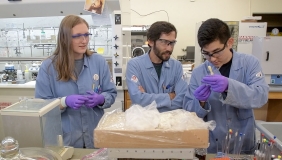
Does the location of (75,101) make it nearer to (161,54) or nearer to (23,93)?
(161,54)

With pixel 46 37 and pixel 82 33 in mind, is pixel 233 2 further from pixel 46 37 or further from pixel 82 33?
pixel 82 33

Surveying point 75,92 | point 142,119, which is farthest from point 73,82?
point 142,119

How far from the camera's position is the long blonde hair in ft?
4.77

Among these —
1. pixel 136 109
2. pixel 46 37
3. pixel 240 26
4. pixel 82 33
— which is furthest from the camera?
pixel 240 26

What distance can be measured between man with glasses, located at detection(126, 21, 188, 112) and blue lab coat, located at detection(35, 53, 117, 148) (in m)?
0.23

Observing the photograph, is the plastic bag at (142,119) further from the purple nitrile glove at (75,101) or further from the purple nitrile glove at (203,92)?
the purple nitrile glove at (75,101)

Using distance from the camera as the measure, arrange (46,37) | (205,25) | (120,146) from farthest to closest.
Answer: (46,37) < (205,25) < (120,146)

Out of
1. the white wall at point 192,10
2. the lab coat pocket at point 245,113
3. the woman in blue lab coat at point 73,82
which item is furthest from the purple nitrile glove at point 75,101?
the white wall at point 192,10

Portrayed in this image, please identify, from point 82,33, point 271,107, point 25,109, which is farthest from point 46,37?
point 271,107

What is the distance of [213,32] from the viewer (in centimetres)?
116

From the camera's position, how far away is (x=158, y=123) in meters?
0.80

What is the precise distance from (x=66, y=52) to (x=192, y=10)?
391 cm

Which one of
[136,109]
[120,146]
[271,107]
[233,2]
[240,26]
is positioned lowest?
[271,107]

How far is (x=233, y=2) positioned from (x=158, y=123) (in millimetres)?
4714
